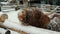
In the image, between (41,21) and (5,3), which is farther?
(5,3)

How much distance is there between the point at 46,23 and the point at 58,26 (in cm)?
13

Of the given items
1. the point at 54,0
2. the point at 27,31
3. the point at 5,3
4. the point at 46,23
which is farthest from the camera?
the point at 54,0

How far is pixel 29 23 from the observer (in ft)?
5.54

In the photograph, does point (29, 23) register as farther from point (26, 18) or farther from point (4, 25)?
point (4, 25)

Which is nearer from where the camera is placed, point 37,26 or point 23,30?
point 23,30

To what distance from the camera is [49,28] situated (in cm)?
160

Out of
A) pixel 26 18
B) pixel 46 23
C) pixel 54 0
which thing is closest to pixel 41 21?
pixel 46 23

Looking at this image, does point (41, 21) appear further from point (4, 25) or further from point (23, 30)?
point (4, 25)

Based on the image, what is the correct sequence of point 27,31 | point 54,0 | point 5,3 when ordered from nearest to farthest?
point 27,31 → point 5,3 → point 54,0

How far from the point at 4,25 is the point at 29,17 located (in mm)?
273

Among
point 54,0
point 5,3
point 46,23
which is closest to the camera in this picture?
point 46,23

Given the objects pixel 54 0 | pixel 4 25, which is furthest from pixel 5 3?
pixel 4 25

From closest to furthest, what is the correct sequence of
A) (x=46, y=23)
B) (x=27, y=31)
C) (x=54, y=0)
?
(x=27, y=31), (x=46, y=23), (x=54, y=0)

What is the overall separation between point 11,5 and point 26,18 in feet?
4.39
